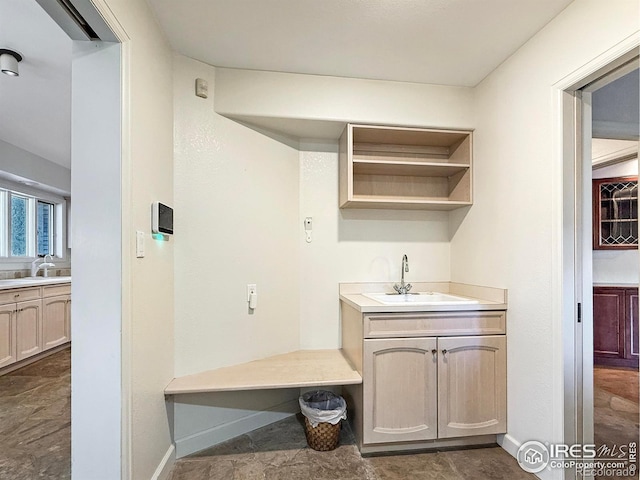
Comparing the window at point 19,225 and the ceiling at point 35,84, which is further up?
the ceiling at point 35,84

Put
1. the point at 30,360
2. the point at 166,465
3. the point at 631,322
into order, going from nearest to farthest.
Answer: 1. the point at 166,465
2. the point at 631,322
3. the point at 30,360

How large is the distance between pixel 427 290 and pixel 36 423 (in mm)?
3021

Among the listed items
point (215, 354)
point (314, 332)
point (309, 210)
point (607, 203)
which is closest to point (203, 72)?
point (309, 210)

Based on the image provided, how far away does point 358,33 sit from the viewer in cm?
182

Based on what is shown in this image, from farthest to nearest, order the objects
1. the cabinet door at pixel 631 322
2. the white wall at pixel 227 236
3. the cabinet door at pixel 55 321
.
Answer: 1. the cabinet door at pixel 55 321
2. the cabinet door at pixel 631 322
3. the white wall at pixel 227 236

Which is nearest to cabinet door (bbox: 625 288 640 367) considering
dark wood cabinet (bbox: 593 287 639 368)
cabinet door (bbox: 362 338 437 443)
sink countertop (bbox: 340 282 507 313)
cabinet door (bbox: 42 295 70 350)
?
dark wood cabinet (bbox: 593 287 639 368)

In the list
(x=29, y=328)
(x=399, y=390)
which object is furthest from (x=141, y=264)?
(x=29, y=328)

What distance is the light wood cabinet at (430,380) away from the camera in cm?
195

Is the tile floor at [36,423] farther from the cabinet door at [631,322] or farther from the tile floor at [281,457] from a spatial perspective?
the cabinet door at [631,322]

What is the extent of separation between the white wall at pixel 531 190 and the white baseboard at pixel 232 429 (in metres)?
1.48

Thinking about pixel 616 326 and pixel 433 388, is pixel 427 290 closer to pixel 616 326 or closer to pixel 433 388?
pixel 433 388

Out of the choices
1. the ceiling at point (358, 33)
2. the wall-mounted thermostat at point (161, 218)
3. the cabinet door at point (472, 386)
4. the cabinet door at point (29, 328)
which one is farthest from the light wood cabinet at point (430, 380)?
the cabinet door at point (29, 328)

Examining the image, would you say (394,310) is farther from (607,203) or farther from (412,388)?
(607,203)

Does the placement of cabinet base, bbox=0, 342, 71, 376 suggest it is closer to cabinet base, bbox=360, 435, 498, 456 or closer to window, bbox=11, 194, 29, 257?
window, bbox=11, 194, 29, 257
